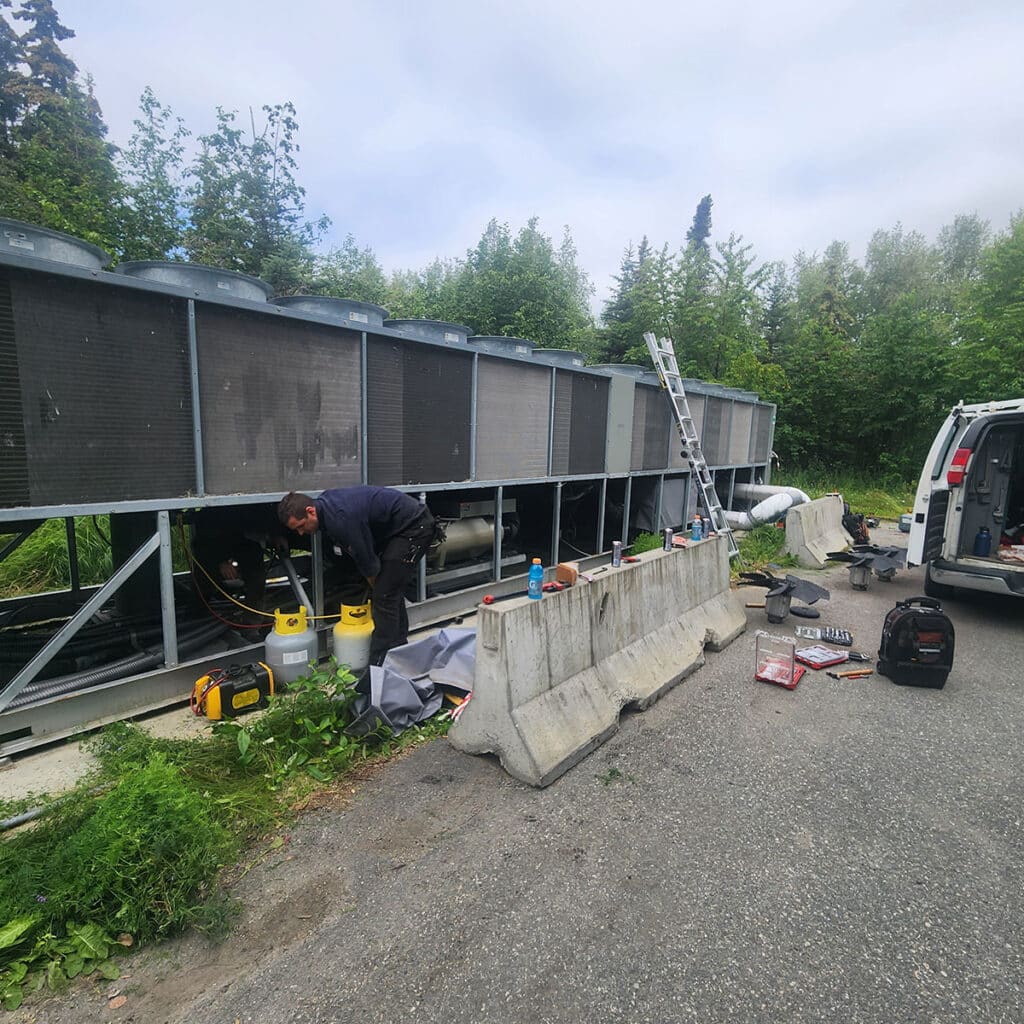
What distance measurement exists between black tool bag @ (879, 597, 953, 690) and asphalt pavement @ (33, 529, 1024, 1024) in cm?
76

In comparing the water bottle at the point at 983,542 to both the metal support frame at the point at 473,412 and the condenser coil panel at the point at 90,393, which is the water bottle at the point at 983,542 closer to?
the metal support frame at the point at 473,412

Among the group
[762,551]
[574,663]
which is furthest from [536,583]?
[762,551]

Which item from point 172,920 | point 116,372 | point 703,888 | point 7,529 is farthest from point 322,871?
point 7,529

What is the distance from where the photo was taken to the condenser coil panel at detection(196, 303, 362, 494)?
401 cm

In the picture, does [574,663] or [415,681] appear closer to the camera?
[574,663]

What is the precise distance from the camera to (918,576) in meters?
8.68

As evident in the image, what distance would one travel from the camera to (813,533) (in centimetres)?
936

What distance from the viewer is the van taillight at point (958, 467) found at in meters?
6.19

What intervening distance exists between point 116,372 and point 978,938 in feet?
17.4

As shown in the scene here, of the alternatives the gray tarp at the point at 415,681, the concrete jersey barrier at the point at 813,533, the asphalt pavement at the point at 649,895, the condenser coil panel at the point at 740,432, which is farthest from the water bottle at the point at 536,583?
the condenser coil panel at the point at 740,432

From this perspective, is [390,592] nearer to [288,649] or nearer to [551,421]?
[288,649]

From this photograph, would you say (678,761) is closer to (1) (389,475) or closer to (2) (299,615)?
(2) (299,615)

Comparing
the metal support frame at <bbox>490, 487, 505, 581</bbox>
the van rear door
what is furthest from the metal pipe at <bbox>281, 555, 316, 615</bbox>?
the van rear door

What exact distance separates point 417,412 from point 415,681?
8.76 ft
